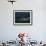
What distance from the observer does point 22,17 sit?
5281 mm

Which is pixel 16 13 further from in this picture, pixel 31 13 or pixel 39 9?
pixel 39 9

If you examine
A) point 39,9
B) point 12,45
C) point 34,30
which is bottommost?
point 12,45

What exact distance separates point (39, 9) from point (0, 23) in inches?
64.4

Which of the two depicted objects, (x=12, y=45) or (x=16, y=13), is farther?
(x=16, y=13)

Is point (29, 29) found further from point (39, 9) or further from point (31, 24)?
point (39, 9)

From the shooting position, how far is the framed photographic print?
5250 millimetres

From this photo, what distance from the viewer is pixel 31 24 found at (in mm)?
5246

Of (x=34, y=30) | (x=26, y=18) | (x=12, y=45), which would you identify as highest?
(x=26, y=18)

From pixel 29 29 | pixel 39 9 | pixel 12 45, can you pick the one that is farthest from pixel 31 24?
pixel 12 45

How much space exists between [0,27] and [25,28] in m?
0.99

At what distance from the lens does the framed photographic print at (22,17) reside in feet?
17.2

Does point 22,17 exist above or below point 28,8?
below

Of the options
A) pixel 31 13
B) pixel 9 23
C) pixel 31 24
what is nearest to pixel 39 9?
pixel 31 13

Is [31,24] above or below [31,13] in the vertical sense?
below
